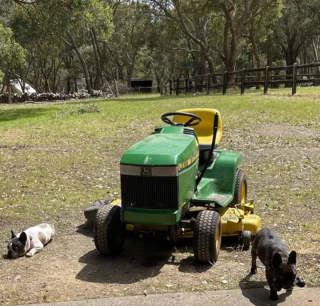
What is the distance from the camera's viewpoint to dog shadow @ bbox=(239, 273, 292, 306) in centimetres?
373

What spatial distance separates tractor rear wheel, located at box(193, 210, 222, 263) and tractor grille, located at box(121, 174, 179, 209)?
336 millimetres

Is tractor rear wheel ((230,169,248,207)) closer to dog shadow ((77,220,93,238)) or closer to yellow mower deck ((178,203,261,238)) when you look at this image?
yellow mower deck ((178,203,261,238))

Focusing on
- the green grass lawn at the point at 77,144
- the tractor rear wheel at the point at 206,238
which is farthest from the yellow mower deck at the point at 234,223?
the green grass lawn at the point at 77,144

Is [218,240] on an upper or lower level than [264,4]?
lower

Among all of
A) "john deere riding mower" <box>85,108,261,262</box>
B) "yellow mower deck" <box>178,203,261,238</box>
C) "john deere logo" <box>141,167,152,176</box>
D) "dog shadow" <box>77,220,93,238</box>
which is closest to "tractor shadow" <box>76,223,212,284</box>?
"john deere riding mower" <box>85,108,261,262</box>

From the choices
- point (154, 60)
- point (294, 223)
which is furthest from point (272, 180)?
point (154, 60)

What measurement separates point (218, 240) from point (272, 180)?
3575 mm

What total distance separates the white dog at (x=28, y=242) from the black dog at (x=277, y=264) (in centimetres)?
253

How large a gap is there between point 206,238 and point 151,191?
27.7 inches

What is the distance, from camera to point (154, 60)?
61.3 metres

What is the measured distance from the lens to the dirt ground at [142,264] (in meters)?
4.06

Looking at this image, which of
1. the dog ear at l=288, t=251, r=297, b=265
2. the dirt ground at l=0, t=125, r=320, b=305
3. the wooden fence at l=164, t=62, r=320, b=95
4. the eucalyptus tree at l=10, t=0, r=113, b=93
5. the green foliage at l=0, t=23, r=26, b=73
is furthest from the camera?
the wooden fence at l=164, t=62, r=320, b=95

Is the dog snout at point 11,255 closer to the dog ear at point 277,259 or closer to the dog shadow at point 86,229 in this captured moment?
the dog shadow at point 86,229

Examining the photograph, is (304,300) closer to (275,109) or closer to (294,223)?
(294,223)
